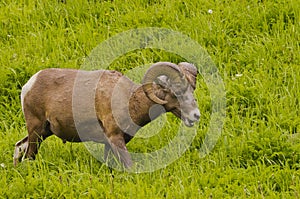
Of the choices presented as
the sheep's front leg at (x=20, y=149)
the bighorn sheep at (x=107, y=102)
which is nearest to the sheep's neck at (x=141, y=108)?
the bighorn sheep at (x=107, y=102)

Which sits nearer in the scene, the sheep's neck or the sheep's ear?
the sheep's ear

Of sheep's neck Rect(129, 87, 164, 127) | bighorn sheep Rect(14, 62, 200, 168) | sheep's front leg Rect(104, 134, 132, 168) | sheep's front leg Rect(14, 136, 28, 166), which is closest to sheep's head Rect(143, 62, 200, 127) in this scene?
bighorn sheep Rect(14, 62, 200, 168)

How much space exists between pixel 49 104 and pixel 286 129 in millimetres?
2258

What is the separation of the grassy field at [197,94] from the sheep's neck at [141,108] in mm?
494

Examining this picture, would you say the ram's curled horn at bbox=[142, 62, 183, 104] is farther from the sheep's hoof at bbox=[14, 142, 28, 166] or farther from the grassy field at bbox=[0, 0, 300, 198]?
the sheep's hoof at bbox=[14, 142, 28, 166]

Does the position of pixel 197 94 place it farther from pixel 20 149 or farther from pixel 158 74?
pixel 20 149

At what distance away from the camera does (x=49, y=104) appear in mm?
7324

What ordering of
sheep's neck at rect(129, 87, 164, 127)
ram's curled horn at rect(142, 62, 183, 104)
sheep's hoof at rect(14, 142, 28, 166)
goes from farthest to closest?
sheep's hoof at rect(14, 142, 28, 166) < sheep's neck at rect(129, 87, 164, 127) < ram's curled horn at rect(142, 62, 183, 104)

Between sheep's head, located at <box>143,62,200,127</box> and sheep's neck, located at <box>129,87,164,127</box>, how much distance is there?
12cm

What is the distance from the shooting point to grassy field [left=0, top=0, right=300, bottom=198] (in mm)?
6914

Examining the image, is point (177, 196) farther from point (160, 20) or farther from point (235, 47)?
point (160, 20)

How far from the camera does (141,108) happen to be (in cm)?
708

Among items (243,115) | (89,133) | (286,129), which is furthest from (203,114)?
(89,133)

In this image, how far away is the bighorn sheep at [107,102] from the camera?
6844 mm
